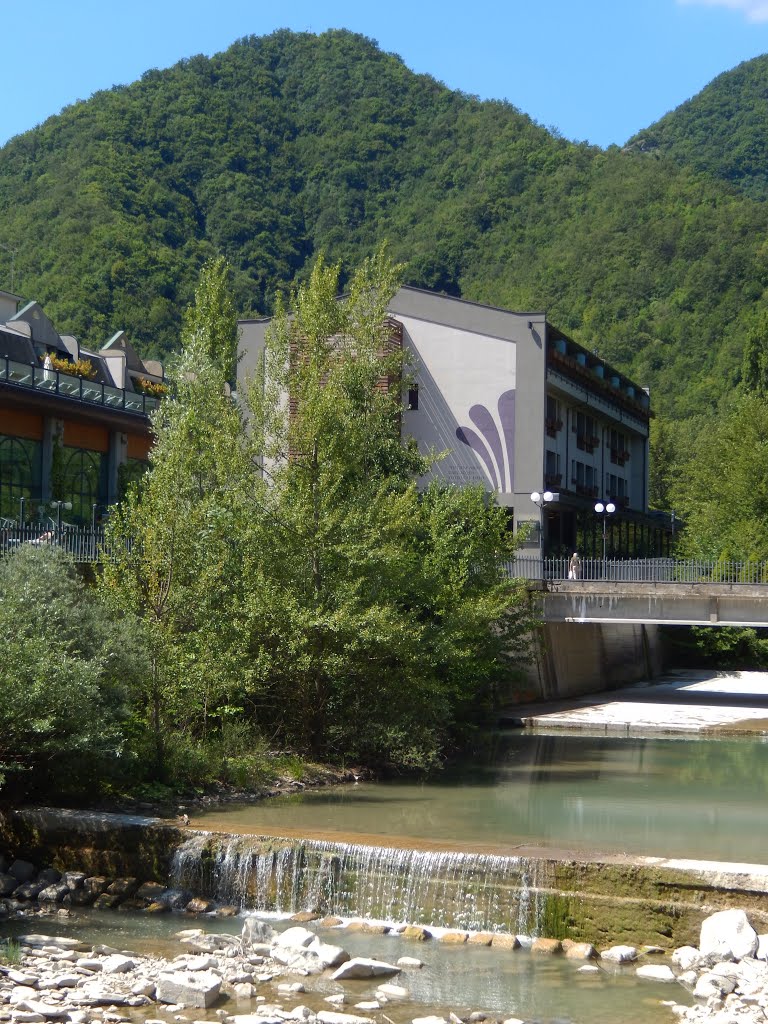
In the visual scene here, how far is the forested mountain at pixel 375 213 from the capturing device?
276ft

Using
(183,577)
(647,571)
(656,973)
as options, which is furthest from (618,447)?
(656,973)

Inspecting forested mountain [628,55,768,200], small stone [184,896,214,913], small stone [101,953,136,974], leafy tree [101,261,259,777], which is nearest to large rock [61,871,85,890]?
small stone [184,896,214,913]

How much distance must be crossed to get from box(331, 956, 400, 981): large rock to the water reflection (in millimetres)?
3680

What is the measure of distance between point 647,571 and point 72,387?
66.8ft

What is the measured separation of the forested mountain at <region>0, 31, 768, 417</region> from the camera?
3307 inches

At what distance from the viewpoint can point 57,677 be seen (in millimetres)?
18266

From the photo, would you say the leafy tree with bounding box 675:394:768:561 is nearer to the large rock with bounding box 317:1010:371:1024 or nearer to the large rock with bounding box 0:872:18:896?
the large rock with bounding box 0:872:18:896

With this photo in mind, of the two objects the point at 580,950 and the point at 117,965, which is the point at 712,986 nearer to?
the point at 580,950

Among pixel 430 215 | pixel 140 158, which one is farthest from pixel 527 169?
pixel 140 158

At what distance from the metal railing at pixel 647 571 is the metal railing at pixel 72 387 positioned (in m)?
14.3

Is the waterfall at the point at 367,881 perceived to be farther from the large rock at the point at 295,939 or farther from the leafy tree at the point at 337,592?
the leafy tree at the point at 337,592

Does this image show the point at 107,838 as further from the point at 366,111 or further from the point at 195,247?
the point at 366,111

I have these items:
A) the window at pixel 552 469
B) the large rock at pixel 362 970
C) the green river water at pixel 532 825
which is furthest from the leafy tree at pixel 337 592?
the window at pixel 552 469

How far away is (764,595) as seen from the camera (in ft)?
128
